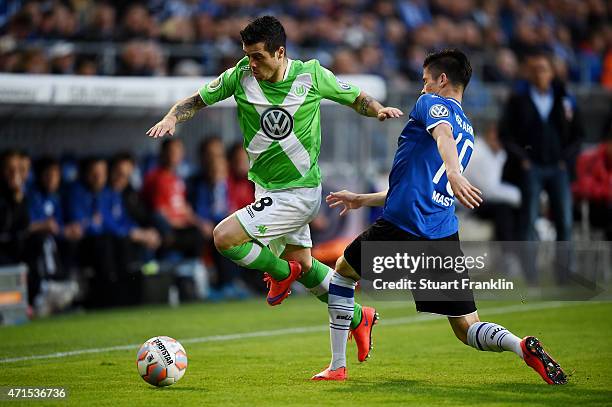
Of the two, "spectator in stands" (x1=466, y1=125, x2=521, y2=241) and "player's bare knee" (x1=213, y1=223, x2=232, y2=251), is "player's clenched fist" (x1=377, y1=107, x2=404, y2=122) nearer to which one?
"player's bare knee" (x1=213, y1=223, x2=232, y2=251)

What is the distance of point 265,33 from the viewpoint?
8500mm

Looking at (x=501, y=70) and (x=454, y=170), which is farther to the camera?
(x=501, y=70)

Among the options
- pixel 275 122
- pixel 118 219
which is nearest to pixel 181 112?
pixel 275 122

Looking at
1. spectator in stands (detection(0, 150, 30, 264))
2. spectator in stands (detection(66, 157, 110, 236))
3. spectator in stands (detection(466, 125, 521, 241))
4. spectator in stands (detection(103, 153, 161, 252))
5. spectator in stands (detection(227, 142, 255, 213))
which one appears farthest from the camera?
spectator in stands (detection(466, 125, 521, 241))

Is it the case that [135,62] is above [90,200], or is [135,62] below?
above

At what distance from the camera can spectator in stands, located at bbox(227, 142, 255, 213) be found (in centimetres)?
1623

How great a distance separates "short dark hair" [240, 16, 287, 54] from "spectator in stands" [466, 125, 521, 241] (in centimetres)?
913

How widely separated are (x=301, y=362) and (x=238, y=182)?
289 inches

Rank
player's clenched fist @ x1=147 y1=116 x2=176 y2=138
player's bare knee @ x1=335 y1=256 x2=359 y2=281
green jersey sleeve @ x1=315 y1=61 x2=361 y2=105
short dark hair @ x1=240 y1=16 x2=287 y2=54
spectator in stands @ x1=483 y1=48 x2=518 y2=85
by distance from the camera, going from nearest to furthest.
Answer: player's bare knee @ x1=335 y1=256 x2=359 y2=281
player's clenched fist @ x1=147 y1=116 x2=176 y2=138
short dark hair @ x1=240 y1=16 x2=287 y2=54
green jersey sleeve @ x1=315 y1=61 x2=361 y2=105
spectator in stands @ x1=483 y1=48 x2=518 y2=85

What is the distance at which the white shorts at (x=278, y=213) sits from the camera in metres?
8.66

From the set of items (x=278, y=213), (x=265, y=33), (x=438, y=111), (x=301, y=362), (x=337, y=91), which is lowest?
(x=301, y=362)

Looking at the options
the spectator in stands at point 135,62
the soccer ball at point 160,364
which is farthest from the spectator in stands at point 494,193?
the soccer ball at point 160,364

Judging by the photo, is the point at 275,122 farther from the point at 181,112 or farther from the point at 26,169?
the point at 26,169

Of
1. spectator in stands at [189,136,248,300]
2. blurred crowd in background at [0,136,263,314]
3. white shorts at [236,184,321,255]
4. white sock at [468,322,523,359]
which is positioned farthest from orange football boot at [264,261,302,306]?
spectator in stands at [189,136,248,300]
